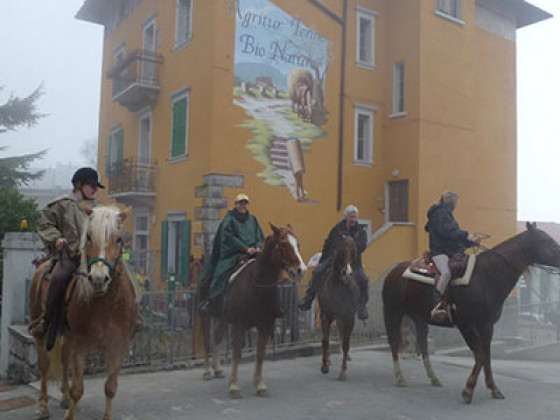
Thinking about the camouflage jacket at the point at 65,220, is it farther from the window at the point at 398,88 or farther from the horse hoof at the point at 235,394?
the window at the point at 398,88

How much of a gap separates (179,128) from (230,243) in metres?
9.73

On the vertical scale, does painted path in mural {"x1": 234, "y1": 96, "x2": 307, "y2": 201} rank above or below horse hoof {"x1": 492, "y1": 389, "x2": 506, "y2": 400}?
above

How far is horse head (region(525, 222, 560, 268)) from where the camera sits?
23.4 feet

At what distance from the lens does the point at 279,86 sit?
1633cm

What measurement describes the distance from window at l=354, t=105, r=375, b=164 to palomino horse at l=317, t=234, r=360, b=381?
33.5 feet

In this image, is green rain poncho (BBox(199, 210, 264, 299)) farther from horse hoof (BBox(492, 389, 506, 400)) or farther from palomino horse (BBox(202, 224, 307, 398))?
horse hoof (BBox(492, 389, 506, 400))

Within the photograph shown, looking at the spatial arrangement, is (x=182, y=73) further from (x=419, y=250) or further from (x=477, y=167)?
(x=477, y=167)

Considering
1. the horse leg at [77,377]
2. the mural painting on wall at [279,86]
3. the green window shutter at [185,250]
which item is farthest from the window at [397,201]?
the horse leg at [77,377]

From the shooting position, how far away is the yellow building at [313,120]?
50.8 feet

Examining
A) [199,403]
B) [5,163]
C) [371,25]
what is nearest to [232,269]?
[199,403]

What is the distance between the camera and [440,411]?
664 cm

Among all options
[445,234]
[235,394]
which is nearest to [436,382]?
[445,234]

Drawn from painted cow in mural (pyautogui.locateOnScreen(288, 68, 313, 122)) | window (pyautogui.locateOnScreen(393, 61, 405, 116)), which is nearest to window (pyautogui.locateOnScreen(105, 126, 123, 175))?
painted cow in mural (pyautogui.locateOnScreen(288, 68, 313, 122))

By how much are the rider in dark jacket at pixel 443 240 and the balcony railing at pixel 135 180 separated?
12.1m
